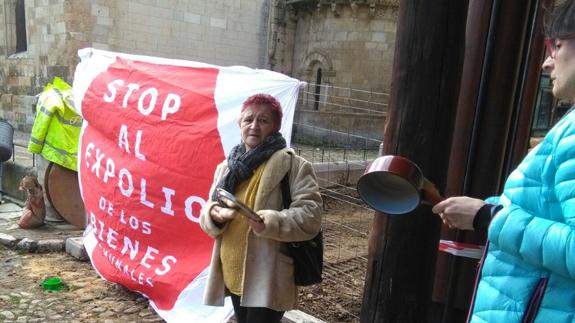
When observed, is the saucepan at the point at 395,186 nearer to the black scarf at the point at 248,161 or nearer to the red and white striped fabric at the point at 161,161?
the black scarf at the point at 248,161

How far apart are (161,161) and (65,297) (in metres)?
1.56

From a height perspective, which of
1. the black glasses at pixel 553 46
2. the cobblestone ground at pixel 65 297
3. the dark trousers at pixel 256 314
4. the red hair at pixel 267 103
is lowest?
the cobblestone ground at pixel 65 297

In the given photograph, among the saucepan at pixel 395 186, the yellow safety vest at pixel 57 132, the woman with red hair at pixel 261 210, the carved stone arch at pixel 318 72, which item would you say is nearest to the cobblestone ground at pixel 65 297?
the yellow safety vest at pixel 57 132

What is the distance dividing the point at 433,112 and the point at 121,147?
2648mm

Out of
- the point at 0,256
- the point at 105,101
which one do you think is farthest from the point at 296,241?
the point at 0,256

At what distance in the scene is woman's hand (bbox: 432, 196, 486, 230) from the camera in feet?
4.22

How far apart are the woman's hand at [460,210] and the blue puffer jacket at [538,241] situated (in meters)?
0.11

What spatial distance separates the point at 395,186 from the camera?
1.44 meters

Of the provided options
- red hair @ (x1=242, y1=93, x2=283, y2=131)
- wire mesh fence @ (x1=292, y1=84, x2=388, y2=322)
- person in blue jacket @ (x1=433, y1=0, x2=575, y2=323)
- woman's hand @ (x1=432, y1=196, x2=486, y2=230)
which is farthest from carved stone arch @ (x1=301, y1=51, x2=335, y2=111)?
person in blue jacket @ (x1=433, y1=0, x2=575, y2=323)

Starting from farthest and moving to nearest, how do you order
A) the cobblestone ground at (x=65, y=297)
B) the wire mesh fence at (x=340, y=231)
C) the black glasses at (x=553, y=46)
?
the wire mesh fence at (x=340, y=231), the cobblestone ground at (x=65, y=297), the black glasses at (x=553, y=46)

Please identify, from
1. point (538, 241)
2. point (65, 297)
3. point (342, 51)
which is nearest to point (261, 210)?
point (538, 241)

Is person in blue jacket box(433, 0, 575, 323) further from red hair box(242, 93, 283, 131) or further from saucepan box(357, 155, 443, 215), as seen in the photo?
red hair box(242, 93, 283, 131)

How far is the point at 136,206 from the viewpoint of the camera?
11.0 feet

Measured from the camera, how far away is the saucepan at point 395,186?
1362 millimetres
